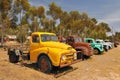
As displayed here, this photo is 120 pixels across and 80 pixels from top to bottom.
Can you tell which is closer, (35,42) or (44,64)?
(44,64)

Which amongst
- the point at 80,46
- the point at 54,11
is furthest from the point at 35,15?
the point at 80,46

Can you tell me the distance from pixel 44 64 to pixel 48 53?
77 centimetres

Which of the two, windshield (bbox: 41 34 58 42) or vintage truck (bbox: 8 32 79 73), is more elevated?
windshield (bbox: 41 34 58 42)

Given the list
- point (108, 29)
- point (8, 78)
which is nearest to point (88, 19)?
point (108, 29)

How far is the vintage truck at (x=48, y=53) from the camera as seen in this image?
1182 centimetres

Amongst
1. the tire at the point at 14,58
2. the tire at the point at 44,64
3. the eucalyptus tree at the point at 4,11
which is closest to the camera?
the tire at the point at 44,64

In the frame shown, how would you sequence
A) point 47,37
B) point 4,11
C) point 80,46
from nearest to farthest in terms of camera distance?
point 47,37 < point 80,46 < point 4,11

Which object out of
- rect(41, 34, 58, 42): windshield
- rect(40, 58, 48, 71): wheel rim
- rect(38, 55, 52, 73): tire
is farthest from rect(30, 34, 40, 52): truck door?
rect(40, 58, 48, 71): wheel rim

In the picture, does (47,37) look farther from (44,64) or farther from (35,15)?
(35,15)

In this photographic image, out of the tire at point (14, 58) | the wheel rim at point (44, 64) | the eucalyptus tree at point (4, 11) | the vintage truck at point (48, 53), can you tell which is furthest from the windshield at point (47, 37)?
the eucalyptus tree at point (4, 11)

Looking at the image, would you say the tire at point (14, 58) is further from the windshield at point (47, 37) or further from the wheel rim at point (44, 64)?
the wheel rim at point (44, 64)

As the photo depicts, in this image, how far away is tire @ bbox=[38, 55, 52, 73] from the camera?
1209 cm

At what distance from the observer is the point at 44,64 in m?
12.4

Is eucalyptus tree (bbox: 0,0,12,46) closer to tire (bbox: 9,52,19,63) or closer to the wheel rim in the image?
tire (bbox: 9,52,19,63)
